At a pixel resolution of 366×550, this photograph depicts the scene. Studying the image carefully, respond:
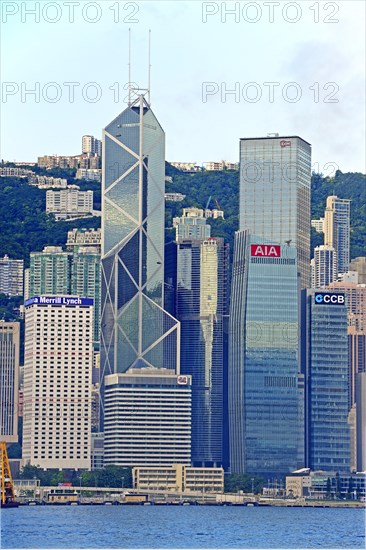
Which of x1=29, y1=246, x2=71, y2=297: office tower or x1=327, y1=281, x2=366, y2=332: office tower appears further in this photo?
x1=29, y1=246, x2=71, y2=297: office tower

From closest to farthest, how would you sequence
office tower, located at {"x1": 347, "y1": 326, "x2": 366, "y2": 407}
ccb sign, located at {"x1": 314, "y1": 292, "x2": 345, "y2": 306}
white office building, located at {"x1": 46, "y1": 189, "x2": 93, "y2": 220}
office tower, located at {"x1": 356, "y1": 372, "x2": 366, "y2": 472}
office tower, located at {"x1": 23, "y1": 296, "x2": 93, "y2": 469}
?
office tower, located at {"x1": 23, "y1": 296, "x2": 93, "y2": 469}
office tower, located at {"x1": 356, "y1": 372, "x2": 366, "y2": 472}
ccb sign, located at {"x1": 314, "y1": 292, "x2": 345, "y2": 306}
office tower, located at {"x1": 347, "y1": 326, "x2": 366, "y2": 407}
white office building, located at {"x1": 46, "y1": 189, "x2": 93, "y2": 220}

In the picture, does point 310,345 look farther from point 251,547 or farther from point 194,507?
point 251,547

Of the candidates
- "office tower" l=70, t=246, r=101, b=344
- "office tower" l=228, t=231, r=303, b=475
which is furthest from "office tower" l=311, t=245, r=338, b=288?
"office tower" l=70, t=246, r=101, b=344

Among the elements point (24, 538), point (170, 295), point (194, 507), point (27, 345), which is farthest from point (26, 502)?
point (24, 538)

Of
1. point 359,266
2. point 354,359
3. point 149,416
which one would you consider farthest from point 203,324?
point 359,266

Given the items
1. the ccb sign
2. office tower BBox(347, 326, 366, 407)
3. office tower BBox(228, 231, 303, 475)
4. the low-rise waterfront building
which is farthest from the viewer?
office tower BBox(347, 326, 366, 407)

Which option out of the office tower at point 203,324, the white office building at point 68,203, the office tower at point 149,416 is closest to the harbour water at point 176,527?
the office tower at point 149,416

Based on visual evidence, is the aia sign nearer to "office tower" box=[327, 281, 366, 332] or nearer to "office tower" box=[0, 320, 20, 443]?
"office tower" box=[327, 281, 366, 332]
